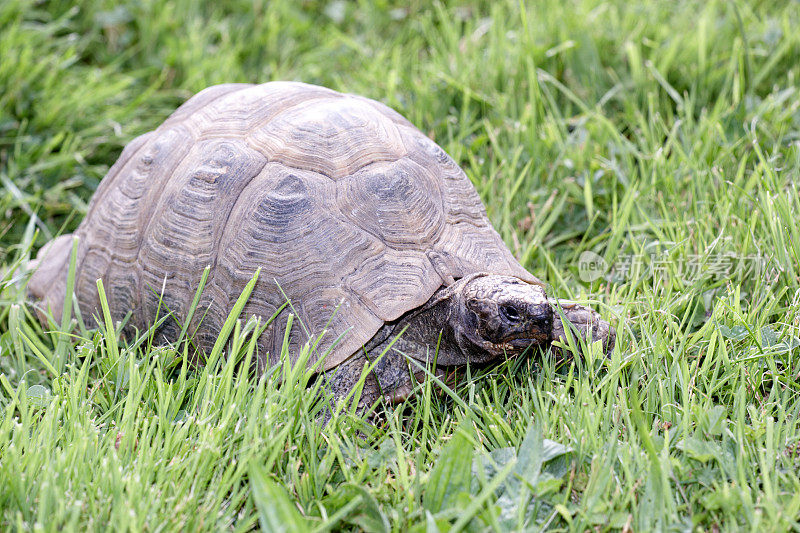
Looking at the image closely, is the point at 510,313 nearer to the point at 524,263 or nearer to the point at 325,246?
the point at 325,246

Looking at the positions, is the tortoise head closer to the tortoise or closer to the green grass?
the tortoise

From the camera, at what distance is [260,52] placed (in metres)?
5.17

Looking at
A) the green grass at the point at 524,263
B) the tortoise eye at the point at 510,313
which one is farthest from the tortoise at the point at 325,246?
the green grass at the point at 524,263

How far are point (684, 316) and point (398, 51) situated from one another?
111 inches

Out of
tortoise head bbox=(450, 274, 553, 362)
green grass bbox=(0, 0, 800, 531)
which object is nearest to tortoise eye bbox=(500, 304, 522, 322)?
tortoise head bbox=(450, 274, 553, 362)

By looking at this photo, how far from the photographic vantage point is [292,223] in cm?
253

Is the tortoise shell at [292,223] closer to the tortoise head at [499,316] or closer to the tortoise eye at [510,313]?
the tortoise head at [499,316]

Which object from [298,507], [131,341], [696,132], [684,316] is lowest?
[131,341]

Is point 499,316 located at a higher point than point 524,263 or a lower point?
higher

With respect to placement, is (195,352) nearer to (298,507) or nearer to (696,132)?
(298,507)

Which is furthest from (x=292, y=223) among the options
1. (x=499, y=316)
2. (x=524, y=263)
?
(x=524, y=263)

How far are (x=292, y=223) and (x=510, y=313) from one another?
832 mm

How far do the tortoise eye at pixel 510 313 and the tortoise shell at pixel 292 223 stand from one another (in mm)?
279

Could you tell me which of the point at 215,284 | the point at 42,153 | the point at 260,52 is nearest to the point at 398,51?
the point at 260,52
